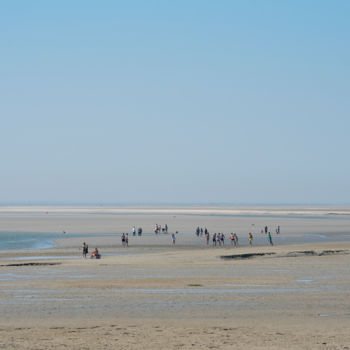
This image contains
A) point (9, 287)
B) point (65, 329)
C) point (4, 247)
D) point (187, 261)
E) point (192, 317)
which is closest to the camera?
point (65, 329)

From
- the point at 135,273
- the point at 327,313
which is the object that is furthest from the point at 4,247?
the point at 327,313

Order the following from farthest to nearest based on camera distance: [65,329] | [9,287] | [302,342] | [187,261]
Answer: [187,261], [9,287], [65,329], [302,342]

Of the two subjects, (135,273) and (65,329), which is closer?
(65,329)

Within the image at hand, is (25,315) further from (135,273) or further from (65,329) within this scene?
(135,273)

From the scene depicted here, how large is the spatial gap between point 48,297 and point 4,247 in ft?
106

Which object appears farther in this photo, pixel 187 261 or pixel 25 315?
pixel 187 261

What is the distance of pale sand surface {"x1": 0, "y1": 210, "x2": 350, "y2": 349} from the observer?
16.2 metres

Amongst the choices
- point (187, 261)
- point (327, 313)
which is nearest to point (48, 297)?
point (327, 313)

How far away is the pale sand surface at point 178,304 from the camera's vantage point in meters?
16.2

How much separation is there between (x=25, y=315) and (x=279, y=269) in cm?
1535

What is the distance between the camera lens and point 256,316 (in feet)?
64.2

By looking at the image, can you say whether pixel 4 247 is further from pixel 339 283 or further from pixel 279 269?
pixel 339 283

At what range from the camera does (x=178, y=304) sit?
71.4 feet

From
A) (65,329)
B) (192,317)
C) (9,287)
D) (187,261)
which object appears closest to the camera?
(65,329)
